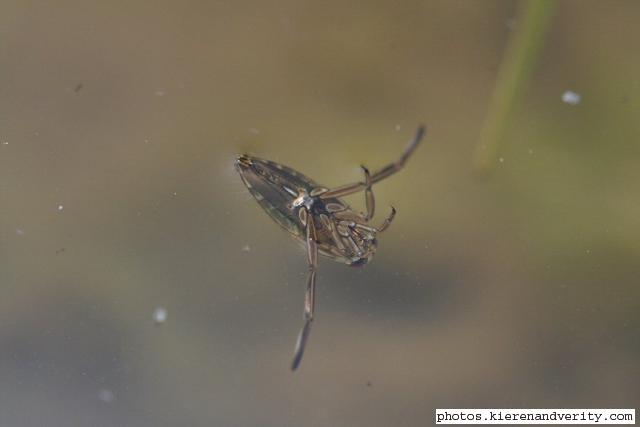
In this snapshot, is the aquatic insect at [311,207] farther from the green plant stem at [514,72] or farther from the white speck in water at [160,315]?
the white speck in water at [160,315]

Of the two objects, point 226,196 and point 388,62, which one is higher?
point 388,62

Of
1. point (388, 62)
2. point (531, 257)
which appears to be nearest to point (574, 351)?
point (531, 257)

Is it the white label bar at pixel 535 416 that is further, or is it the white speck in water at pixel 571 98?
the white label bar at pixel 535 416

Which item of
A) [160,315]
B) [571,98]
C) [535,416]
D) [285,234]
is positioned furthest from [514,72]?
[160,315]

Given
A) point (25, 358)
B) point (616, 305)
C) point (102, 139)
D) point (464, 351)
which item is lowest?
point (25, 358)

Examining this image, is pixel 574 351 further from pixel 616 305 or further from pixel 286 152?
pixel 286 152

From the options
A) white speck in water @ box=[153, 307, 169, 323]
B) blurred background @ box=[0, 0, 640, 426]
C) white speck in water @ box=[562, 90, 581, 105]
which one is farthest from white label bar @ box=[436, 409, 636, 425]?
white speck in water @ box=[562, 90, 581, 105]

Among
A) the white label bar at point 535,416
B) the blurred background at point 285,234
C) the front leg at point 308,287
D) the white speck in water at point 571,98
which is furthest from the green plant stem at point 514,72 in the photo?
the white label bar at point 535,416
